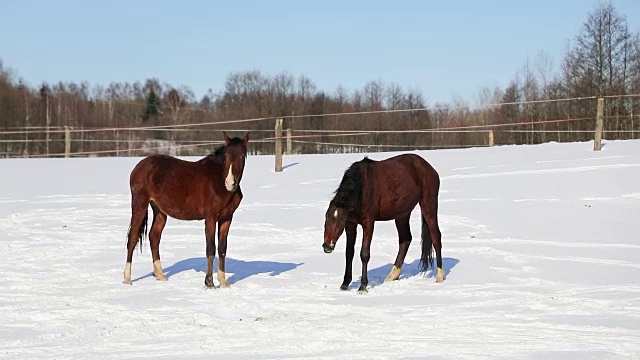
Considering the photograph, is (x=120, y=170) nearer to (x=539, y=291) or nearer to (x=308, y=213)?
(x=308, y=213)

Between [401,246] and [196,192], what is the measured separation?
2.47 meters

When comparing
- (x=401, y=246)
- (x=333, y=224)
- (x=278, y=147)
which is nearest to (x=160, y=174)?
(x=333, y=224)

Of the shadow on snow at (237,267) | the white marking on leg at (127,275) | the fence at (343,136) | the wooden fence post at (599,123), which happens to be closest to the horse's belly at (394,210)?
the shadow on snow at (237,267)

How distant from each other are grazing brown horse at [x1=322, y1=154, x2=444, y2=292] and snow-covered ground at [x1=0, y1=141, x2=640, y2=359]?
36cm

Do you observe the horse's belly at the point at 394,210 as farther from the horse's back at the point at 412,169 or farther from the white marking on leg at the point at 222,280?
the white marking on leg at the point at 222,280

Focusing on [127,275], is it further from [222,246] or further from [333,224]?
[333,224]

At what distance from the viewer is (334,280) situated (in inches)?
336

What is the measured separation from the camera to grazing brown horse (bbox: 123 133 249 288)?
813 cm

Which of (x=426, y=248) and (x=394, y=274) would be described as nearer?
(x=394, y=274)

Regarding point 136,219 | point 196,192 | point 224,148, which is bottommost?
point 136,219

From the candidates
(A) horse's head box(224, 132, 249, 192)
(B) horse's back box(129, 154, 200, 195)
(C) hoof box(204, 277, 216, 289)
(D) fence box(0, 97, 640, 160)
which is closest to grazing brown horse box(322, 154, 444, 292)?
(A) horse's head box(224, 132, 249, 192)

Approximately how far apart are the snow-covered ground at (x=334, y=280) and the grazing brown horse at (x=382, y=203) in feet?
1.18

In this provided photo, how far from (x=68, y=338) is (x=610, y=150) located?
52.7 feet

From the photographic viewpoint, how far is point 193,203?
8.43 m
